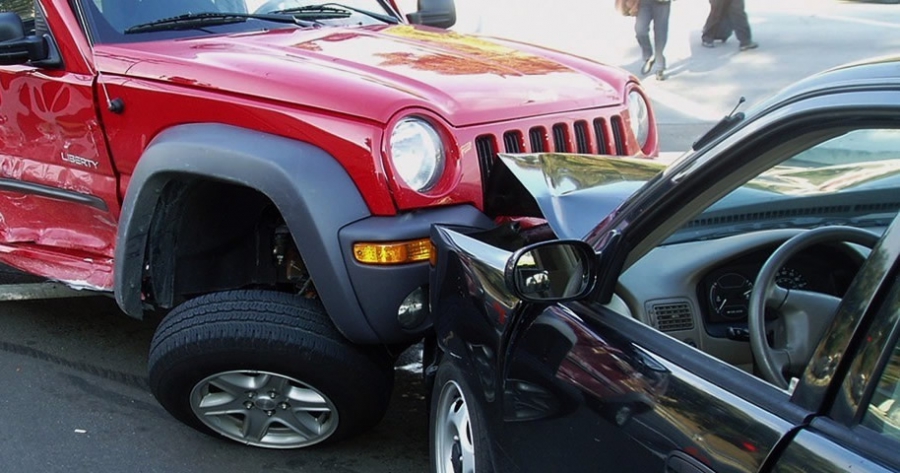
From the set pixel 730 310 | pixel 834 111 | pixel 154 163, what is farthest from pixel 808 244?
pixel 154 163

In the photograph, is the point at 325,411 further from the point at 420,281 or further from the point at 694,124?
the point at 694,124

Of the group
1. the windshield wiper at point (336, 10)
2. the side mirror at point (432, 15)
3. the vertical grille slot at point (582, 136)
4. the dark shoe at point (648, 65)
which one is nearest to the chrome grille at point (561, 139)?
the vertical grille slot at point (582, 136)

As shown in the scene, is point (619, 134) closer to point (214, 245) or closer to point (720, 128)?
point (214, 245)

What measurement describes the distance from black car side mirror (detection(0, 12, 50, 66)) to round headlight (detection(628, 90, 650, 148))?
7.74 ft

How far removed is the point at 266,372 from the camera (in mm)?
3398

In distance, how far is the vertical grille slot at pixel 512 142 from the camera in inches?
138

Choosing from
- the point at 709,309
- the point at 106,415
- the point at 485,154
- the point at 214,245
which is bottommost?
the point at 106,415

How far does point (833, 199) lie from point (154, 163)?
222 centimetres

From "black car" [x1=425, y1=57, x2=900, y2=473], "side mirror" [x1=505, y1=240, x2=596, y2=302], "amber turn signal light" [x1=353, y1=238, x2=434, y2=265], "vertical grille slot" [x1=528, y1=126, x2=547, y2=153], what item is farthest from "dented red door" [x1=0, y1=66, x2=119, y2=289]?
"side mirror" [x1=505, y1=240, x2=596, y2=302]

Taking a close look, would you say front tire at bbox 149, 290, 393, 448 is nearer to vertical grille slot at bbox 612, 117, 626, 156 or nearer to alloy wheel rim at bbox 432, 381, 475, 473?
alloy wheel rim at bbox 432, 381, 475, 473

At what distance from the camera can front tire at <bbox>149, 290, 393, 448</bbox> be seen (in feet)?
10.9

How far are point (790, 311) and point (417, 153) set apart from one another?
1.51m

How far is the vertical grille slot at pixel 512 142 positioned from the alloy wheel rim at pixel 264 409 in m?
1.08

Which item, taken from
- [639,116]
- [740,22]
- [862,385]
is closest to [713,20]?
[740,22]
